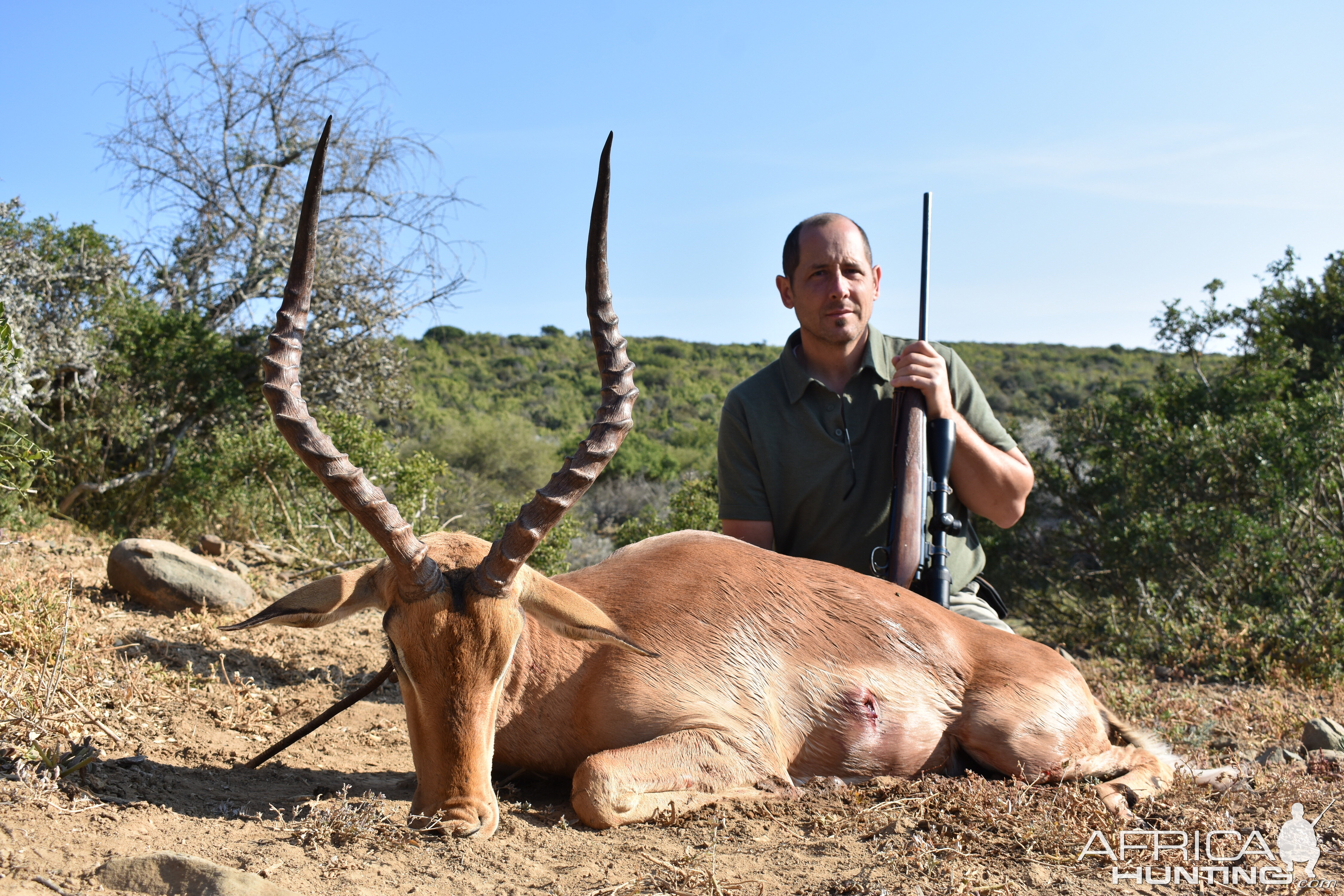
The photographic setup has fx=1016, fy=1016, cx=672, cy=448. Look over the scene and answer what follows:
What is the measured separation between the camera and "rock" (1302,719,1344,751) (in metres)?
5.40

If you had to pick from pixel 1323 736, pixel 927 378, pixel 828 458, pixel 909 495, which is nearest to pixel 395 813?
pixel 909 495

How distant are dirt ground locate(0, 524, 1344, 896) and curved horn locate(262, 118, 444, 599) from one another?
832 mm

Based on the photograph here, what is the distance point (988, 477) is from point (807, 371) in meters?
1.25

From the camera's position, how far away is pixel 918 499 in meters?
5.56

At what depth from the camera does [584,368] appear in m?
45.3

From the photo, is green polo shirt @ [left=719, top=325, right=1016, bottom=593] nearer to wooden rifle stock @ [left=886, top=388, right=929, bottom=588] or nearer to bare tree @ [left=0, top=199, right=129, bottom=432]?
wooden rifle stock @ [left=886, top=388, right=929, bottom=588]

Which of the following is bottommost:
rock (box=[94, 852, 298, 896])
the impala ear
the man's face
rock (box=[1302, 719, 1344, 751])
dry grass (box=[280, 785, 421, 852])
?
rock (box=[1302, 719, 1344, 751])

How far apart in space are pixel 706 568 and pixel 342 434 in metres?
5.77

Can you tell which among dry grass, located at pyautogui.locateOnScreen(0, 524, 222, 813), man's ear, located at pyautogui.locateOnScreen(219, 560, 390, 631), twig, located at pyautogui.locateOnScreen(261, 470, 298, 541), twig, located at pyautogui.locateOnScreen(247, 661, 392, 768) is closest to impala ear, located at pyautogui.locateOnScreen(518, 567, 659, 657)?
man's ear, located at pyautogui.locateOnScreen(219, 560, 390, 631)

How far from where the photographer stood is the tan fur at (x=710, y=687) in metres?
3.74

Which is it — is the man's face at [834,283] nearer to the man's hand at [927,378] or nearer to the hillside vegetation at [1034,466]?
the man's hand at [927,378]

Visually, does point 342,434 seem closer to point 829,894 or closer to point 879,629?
point 879,629

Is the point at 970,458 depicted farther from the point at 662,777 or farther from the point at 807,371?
the point at 662,777

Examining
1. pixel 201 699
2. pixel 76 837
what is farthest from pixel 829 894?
pixel 201 699
